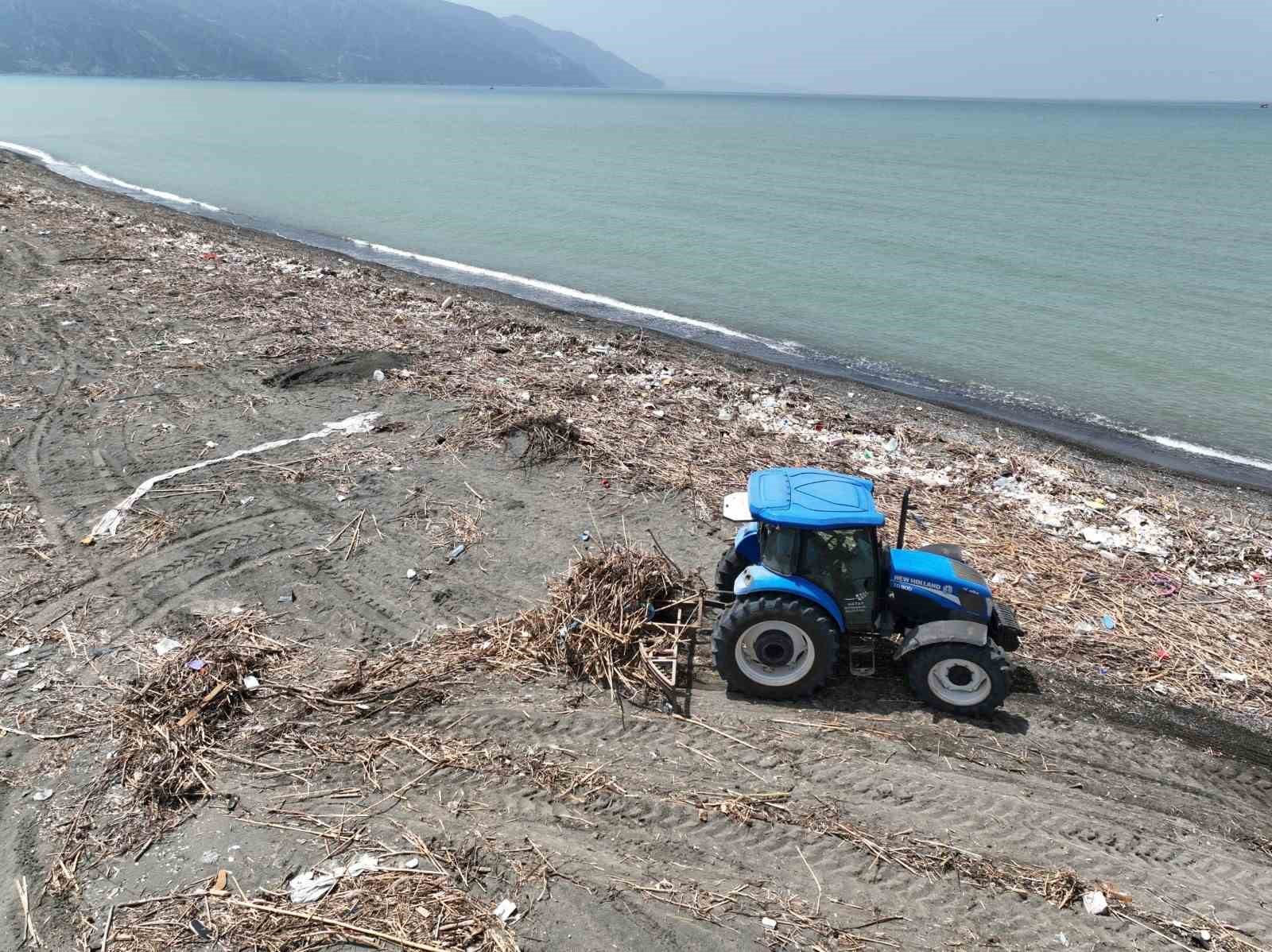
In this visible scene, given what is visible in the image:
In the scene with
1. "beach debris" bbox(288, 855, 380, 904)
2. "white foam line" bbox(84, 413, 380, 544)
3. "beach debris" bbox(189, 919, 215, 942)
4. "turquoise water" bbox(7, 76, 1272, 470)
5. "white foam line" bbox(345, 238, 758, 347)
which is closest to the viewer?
"beach debris" bbox(189, 919, 215, 942)

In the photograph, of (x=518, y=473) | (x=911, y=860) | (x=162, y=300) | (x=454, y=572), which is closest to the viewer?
(x=911, y=860)

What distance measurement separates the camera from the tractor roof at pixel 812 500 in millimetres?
5398

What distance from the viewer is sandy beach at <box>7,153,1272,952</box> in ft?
14.1

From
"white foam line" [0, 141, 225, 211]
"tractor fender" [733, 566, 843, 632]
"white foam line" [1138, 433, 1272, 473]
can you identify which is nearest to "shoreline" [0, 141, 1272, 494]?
"white foam line" [1138, 433, 1272, 473]

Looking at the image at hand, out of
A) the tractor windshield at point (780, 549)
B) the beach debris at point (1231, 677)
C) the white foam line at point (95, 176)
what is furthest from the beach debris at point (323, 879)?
the white foam line at point (95, 176)

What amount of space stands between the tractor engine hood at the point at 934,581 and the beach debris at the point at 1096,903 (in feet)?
6.48

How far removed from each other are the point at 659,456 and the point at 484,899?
6.11 metres

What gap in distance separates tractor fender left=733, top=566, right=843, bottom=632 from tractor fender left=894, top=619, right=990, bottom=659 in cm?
47

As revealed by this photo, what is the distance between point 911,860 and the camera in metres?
4.55

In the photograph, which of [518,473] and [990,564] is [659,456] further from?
[990,564]

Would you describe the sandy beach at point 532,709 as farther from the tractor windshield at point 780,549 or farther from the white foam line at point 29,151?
the white foam line at point 29,151

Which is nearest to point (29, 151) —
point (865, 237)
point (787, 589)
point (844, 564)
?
point (865, 237)

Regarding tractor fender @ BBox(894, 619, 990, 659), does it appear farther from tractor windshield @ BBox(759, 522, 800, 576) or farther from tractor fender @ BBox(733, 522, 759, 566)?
tractor fender @ BBox(733, 522, 759, 566)

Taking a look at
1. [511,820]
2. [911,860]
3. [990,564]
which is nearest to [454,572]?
[511,820]
